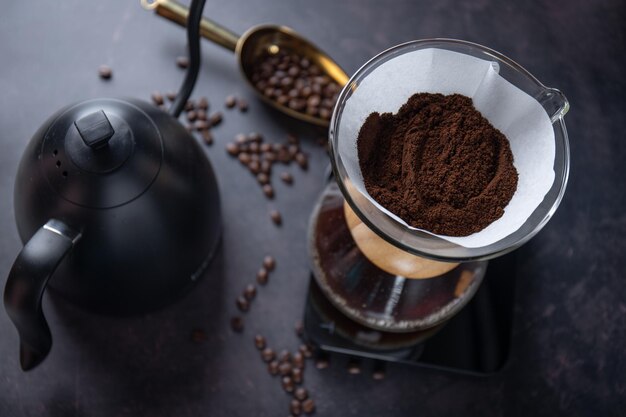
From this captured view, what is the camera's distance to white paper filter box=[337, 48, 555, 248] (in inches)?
21.5

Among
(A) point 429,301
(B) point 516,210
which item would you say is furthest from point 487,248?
(A) point 429,301

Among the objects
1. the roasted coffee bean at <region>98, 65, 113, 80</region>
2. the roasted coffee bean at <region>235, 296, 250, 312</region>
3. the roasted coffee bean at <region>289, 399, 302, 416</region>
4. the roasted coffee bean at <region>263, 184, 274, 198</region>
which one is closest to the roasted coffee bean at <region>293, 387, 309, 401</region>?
the roasted coffee bean at <region>289, 399, 302, 416</region>

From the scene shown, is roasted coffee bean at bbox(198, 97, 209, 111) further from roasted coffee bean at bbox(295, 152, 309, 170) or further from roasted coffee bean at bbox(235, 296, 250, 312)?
roasted coffee bean at bbox(235, 296, 250, 312)

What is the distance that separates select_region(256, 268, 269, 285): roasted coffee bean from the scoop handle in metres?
0.29

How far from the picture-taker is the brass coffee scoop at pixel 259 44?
862 mm

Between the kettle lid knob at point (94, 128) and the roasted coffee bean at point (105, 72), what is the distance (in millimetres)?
345

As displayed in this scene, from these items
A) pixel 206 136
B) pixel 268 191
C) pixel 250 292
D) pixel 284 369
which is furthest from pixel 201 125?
pixel 284 369

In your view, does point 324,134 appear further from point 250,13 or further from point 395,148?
point 395,148

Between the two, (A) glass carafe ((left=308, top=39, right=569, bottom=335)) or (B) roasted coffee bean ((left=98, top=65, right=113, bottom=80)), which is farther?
(B) roasted coffee bean ((left=98, top=65, right=113, bottom=80))

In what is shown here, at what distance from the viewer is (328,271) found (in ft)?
2.36

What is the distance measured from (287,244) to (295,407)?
0.20 m

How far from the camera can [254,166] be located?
2.84ft

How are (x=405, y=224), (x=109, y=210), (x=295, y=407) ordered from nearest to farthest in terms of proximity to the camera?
(x=405, y=224), (x=109, y=210), (x=295, y=407)

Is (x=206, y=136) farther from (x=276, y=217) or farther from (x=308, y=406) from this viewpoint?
(x=308, y=406)
